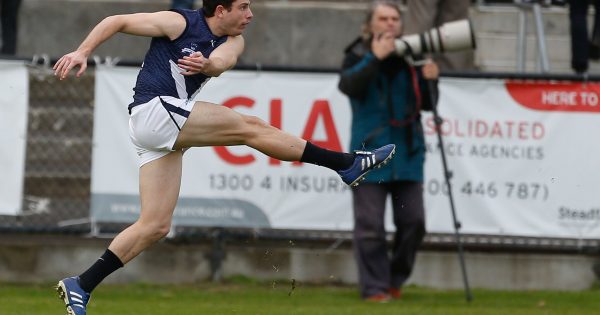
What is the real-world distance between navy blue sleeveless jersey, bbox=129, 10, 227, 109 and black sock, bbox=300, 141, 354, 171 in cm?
81

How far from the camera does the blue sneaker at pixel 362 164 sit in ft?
31.3

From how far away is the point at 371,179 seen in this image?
1202 centimetres

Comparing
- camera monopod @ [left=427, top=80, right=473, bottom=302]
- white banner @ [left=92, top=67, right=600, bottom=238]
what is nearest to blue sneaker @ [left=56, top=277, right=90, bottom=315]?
white banner @ [left=92, top=67, right=600, bottom=238]

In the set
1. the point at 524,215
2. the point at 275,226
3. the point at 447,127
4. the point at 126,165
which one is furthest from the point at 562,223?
the point at 126,165

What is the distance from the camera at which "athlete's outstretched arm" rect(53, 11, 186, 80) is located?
28.2ft

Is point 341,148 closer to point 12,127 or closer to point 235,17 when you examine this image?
point 12,127

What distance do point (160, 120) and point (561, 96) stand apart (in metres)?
4.73

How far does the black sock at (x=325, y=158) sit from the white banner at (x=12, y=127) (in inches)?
156

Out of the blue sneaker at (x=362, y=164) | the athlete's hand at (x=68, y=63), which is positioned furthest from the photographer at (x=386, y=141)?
Answer: the athlete's hand at (x=68, y=63)

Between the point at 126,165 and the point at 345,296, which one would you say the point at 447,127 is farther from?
the point at 126,165

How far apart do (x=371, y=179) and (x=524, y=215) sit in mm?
1528

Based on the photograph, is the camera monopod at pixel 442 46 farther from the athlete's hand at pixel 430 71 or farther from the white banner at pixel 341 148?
the white banner at pixel 341 148

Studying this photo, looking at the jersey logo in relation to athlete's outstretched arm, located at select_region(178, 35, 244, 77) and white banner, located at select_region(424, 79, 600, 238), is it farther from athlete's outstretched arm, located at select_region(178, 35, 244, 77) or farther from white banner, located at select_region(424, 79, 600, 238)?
white banner, located at select_region(424, 79, 600, 238)

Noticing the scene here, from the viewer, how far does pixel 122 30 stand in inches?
350
